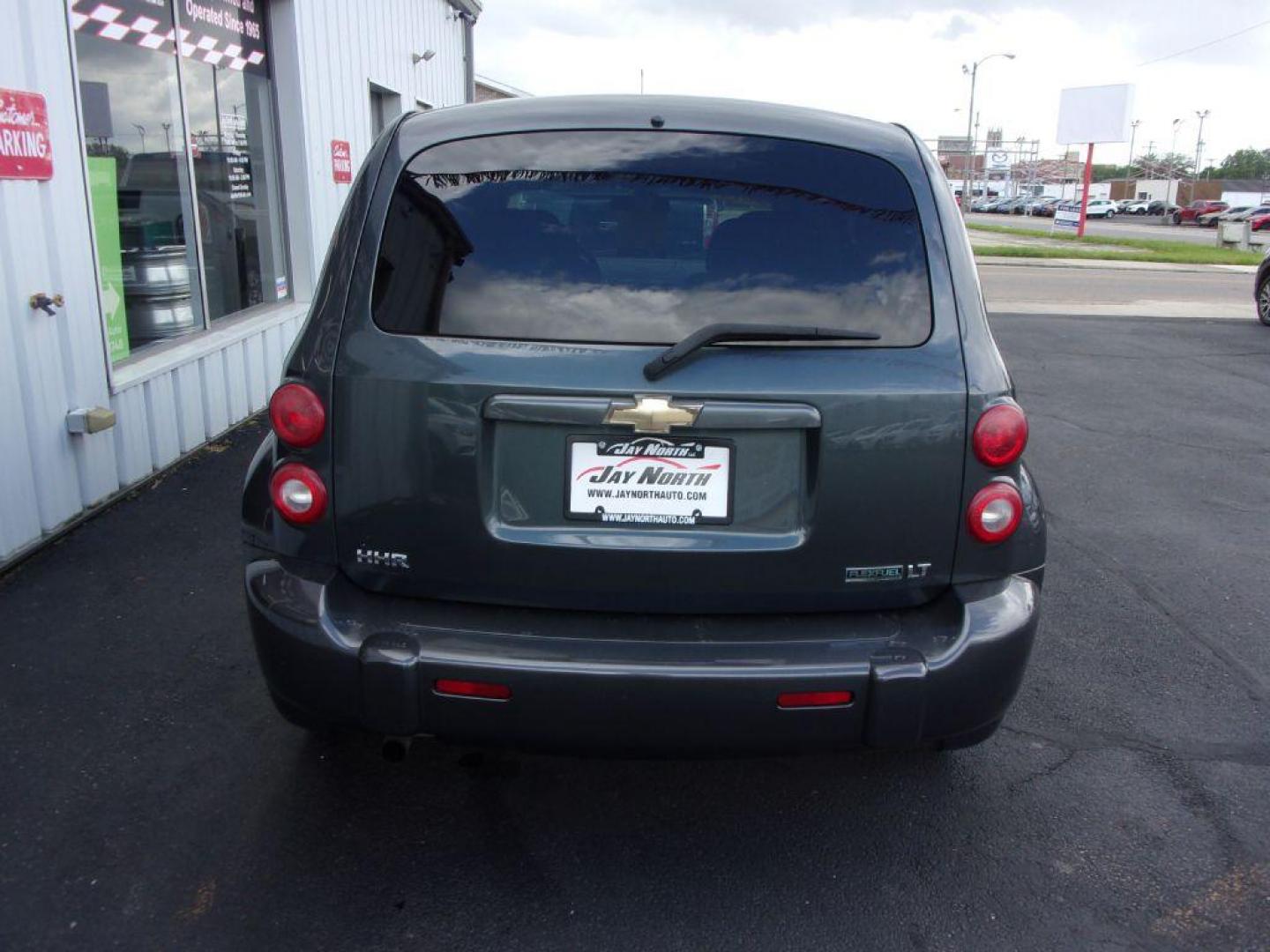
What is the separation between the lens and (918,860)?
277 cm

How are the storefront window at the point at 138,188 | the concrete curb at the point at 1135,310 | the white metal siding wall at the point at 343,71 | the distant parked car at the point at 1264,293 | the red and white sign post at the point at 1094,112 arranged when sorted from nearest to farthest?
the storefront window at the point at 138,188 < the white metal siding wall at the point at 343,71 < the distant parked car at the point at 1264,293 < the concrete curb at the point at 1135,310 < the red and white sign post at the point at 1094,112

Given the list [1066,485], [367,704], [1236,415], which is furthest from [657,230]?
[1236,415]

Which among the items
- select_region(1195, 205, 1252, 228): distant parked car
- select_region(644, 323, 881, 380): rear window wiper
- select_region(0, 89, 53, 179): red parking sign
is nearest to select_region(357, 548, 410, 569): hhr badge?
select_region(644, 323, 881, 380): rear window wiper

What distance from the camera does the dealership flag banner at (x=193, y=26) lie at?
5703mm

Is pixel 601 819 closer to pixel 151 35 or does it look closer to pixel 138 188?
pixel 138 188

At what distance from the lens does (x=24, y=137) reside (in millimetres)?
4516

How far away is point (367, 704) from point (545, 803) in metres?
0.80

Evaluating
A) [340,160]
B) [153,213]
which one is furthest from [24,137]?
[340,160]

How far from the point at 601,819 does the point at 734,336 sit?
1396mm

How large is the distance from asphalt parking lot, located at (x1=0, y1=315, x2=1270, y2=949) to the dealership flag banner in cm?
310

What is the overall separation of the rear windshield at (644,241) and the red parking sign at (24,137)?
9.12 ft

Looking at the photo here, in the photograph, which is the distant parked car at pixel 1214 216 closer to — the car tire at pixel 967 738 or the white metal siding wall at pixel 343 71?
the white metal siding wall at pixel 343 71

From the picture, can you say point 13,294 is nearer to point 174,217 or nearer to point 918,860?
point 174,217

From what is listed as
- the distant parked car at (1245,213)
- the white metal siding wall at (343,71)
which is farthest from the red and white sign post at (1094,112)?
the white metal siding wall at (343,71)
